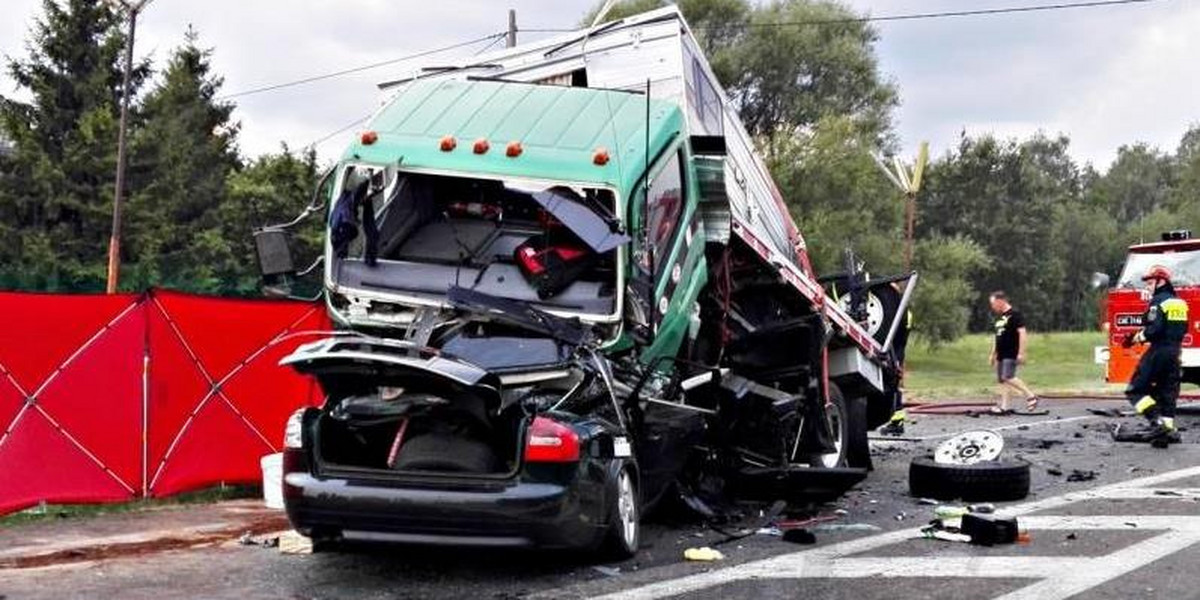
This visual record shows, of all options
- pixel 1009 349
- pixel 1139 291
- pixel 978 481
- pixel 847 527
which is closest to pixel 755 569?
pixel 847 527

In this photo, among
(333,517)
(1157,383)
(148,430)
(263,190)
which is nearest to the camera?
(333,517)

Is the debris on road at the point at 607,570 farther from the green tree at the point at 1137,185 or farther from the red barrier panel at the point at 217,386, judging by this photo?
the green tree at the point at 1137,185

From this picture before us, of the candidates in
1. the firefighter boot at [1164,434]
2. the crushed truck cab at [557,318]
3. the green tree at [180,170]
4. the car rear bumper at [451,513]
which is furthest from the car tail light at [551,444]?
the green tree at [180,170]

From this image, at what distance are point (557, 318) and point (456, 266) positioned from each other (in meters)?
0.98

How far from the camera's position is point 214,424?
31.0 feet

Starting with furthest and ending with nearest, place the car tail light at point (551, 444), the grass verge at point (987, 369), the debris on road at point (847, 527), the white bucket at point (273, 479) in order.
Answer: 1. the grass verge at point (987, 369)
2. the white bucket at point (273, 479)
3. the debris on road at point (847, 527)
4. the car tail light at point (551, 444)

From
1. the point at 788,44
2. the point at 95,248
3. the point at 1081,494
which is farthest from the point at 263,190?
the point at 1081,494

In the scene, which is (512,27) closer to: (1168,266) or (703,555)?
(1168,266)

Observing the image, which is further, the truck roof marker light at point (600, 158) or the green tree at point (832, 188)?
the green tree at point (832, 188)

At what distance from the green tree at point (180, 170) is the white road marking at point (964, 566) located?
103 feet

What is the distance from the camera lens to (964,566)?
6.34m

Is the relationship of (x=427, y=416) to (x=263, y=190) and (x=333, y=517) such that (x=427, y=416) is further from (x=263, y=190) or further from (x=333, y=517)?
(x=263, y=190)

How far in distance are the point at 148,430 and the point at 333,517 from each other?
3625mm

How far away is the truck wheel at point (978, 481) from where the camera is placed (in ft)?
28.3
